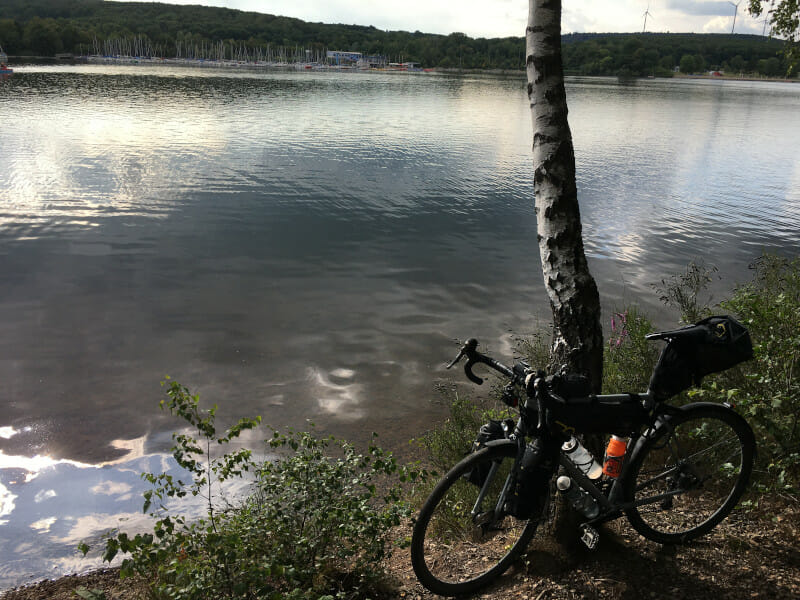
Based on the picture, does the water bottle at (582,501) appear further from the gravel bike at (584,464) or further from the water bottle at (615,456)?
the water bottle at (615,456)

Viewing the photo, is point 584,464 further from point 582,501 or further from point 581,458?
point 582,501

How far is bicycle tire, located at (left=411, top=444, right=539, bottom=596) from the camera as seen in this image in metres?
3.60

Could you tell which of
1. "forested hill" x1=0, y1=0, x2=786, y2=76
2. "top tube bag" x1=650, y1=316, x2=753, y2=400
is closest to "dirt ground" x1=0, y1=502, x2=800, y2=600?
"top tube bag" x1=650, y1=316, x2=753, y2=400

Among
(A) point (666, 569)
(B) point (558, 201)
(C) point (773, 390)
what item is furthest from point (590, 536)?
(B) point (558, 201)

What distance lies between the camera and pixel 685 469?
13.4 feet

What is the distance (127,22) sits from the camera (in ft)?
629

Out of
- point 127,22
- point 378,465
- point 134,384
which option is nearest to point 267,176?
point 134,384

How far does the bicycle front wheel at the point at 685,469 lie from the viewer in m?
3.95

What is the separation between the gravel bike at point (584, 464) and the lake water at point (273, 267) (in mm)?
3869

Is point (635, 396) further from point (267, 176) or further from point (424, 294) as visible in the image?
point (267, 176)

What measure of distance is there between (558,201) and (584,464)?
179 centimetres

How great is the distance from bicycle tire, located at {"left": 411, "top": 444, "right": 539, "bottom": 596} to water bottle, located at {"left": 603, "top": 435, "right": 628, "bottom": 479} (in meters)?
0.61

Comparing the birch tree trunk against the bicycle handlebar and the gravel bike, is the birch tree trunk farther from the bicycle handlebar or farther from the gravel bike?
the bicycle handlebar

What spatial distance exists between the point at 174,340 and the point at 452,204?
542 inches
